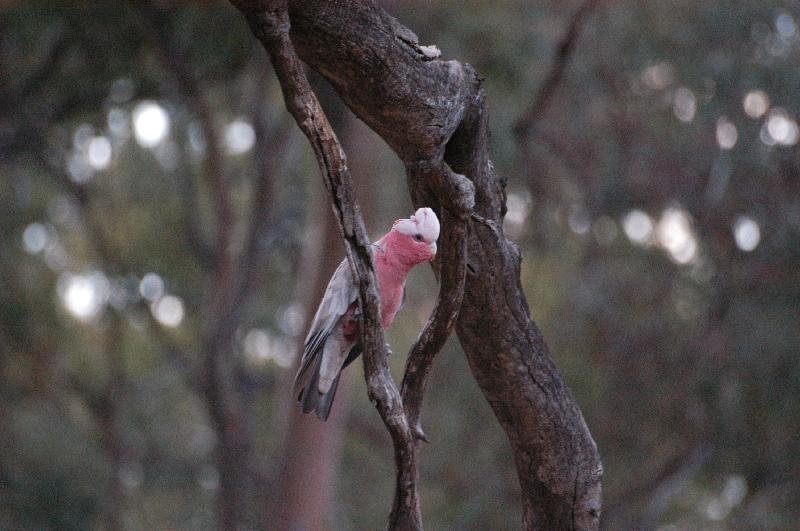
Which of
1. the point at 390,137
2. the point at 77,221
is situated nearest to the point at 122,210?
the point at 77,221

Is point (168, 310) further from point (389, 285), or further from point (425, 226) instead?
point (425, 226)

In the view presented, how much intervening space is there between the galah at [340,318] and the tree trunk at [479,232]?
18cm

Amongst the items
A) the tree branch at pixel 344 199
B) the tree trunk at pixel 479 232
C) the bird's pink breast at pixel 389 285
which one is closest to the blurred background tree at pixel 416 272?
the tree trunk at pixel 479 232

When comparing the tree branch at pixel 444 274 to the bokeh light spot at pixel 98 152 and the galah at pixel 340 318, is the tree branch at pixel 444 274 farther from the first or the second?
the bokeh light spot at pixel 98 152

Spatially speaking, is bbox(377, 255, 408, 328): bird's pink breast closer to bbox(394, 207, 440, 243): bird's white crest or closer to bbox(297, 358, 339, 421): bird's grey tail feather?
bbox(394, 207, 440, 243): bird's white crest

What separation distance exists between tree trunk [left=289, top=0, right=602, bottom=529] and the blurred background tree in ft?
14.2

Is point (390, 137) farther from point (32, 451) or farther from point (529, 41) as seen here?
point (32, 451)

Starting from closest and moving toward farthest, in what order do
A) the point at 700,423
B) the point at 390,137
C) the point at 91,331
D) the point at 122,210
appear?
the point at 390,137, the point at 700,423, the point at 122,210, the point at 91,331

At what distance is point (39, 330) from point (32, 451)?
116 cm

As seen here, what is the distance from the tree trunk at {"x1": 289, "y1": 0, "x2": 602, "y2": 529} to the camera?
9.57 feet

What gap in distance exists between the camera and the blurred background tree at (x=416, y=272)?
865 cm

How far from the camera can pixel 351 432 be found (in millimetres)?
11711

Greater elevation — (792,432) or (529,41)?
(529,41)

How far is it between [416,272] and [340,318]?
327 inches
